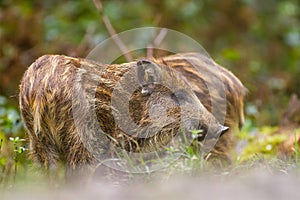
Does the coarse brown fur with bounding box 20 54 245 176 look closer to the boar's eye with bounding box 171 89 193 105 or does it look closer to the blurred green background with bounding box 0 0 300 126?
the boar's eye with bounding box 171 89 193 105

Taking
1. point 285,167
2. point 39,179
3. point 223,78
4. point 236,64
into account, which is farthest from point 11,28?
point 285,167

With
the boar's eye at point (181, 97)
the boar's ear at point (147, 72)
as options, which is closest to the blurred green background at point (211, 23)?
the boar's eye at point (181, 97)

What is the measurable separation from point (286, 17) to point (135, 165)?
405 inches

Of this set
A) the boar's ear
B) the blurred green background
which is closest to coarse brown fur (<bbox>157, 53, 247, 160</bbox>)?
the boar's ear

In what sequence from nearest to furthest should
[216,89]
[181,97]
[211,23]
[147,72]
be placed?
1. [147,72]
2. [181,97]
3. [216,89]
4. [211,23]

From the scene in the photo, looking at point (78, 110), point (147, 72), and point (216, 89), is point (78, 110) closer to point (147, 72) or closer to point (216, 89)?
point (147, 72)

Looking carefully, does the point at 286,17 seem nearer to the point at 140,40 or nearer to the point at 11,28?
the point at 140,40

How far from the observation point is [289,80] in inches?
459

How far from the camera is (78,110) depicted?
499 centimetres

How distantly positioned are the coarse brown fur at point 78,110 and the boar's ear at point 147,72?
0.20 feet

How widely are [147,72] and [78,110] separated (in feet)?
2.35

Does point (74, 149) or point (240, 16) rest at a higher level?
point (240, 16)

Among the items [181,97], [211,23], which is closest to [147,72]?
[181,97]

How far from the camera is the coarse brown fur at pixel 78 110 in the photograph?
496 cm
